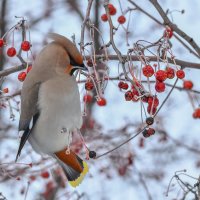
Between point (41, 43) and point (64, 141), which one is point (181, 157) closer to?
point (41, 43)

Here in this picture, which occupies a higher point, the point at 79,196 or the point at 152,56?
the point at 152,56

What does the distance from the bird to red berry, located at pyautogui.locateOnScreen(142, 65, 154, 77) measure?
0.61m

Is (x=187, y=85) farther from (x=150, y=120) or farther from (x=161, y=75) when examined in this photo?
(x=150, y=120)

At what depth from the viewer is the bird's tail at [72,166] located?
3568 millimetres

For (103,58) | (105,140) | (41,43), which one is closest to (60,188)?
(105,140)

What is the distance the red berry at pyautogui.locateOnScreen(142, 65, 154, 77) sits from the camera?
107 inches

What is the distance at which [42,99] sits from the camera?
341cm

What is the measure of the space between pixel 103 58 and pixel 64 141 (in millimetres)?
728

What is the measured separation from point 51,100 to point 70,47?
34 centimetres

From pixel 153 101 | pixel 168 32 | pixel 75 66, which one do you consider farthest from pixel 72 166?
pixel 153 101

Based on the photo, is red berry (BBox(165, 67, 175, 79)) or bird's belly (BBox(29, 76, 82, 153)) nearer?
red berry (BBox(165, 67, 175, 79))

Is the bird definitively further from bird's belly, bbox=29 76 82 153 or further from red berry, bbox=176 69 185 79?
red berry, bbox=176 69 185 79

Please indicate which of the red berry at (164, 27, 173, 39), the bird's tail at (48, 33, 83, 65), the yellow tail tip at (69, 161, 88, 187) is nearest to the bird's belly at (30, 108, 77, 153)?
the yellow tail tip at (69, 161, 88, 187)

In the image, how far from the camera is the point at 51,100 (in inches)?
134
